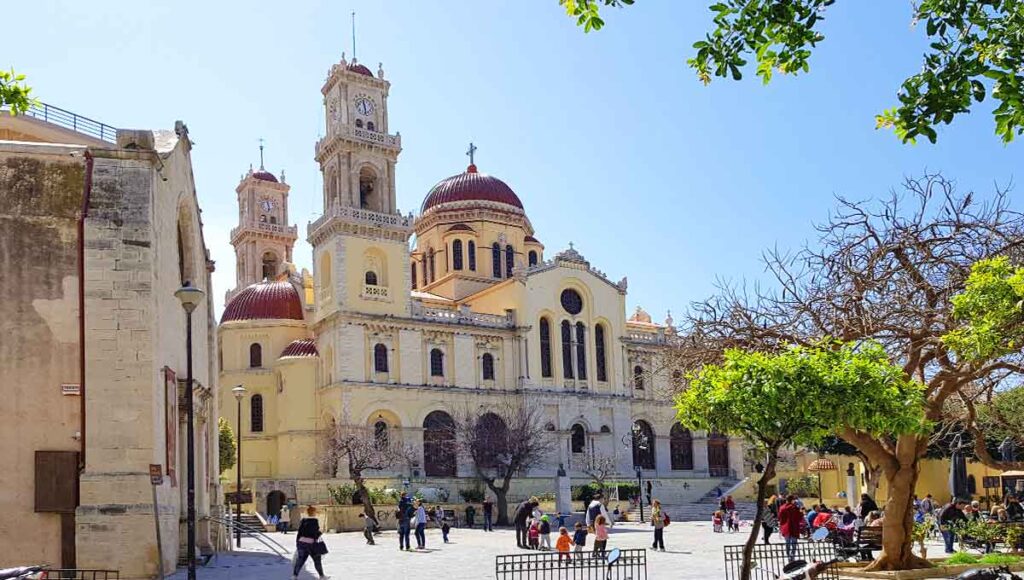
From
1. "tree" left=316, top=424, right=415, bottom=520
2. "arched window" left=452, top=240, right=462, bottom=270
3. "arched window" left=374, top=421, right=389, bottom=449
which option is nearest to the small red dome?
"tree" left=316, top=424, right=415, bottom=520

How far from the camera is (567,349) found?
61.0 metres

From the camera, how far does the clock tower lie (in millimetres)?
75188

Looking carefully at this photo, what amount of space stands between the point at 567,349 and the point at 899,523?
44.2 metres

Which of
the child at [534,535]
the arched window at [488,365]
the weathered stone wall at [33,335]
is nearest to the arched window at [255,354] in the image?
the arched window at [488,365]

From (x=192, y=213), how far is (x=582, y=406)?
34.9 m

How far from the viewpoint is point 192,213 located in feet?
92.4

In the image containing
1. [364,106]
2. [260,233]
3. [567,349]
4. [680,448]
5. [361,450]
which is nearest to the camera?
[361,450]

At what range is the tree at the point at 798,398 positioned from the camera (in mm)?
13352

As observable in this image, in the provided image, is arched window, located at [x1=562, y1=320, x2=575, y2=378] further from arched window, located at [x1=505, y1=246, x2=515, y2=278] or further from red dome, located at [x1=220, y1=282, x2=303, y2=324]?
red dome, located at [x1=220, y1=282, x2=303, y2=324]

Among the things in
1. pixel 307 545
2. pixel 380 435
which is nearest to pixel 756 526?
pixel 307 545

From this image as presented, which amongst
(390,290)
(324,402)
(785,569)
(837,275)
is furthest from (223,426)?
(785,569)

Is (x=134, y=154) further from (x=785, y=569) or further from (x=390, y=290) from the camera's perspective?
(x=390, y=290)

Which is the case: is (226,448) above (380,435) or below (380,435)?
below

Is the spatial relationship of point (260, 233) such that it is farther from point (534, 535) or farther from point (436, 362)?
point (534, 535)
